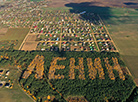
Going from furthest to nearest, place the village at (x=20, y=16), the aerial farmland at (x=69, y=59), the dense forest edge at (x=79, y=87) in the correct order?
the village at (x=20, y=16), the aerial farmland at (x=69, y=59), the dense forest edge at (x=79, y=87)

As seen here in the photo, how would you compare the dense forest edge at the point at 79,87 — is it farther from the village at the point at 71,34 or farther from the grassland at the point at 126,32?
the village at the point at 71,34

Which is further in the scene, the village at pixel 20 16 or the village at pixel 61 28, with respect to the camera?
the village at pixel 20 16

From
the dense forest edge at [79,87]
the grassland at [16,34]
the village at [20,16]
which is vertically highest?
the village at [20,16]

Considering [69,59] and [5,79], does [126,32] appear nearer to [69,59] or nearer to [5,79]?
[69,59]

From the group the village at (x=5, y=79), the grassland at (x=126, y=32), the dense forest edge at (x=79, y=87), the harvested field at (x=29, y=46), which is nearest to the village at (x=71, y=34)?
the harvested field at (x=29, y=46)

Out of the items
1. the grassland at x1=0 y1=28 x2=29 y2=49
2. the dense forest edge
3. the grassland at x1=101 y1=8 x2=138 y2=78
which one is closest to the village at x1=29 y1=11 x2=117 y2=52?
the grassland at x1=101 y1=8 x2=138 y2=78

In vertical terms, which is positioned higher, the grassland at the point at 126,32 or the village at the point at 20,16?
the village at the point at 20,16

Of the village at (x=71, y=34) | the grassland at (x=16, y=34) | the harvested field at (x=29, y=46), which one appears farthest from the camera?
the grassland at (x=16, y=34)

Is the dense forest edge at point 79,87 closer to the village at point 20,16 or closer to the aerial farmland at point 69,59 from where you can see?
the aerial farmland at point 69,59
